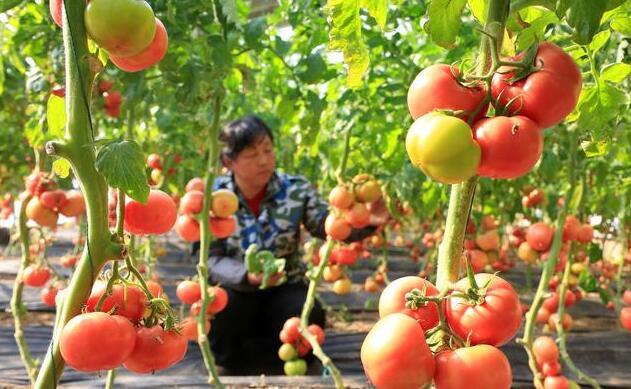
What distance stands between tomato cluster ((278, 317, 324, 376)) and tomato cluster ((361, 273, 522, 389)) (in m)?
1.81

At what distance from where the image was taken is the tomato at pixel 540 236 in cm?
196

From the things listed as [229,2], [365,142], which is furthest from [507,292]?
[365,142]

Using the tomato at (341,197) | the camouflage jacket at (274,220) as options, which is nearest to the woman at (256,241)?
the camouflage jacket at (274,220)

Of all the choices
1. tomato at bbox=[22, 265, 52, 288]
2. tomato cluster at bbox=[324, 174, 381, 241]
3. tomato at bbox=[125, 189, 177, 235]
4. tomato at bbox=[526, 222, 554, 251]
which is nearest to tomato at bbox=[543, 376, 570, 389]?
tomato at bbox=[526, 222, 554, 251]

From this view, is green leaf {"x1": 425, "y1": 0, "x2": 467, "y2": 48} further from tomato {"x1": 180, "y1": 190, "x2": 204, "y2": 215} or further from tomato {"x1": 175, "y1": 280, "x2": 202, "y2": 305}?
tomato {"x1": 175, "y1": 280, "x2": 202, "y2": 305}

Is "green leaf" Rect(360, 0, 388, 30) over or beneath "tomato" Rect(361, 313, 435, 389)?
over

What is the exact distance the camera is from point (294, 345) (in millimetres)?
2455

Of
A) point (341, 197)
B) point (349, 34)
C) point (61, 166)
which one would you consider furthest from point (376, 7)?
point (341, 197)

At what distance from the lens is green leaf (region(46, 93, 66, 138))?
2.45 ft

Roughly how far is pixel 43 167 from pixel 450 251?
5.94ft

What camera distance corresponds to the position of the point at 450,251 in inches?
22.3

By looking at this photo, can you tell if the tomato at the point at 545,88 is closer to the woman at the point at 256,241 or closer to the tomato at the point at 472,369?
the tomato at the point at 472,369

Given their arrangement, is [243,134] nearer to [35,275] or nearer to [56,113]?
[35,275]

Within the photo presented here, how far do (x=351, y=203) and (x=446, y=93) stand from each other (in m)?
1.32
